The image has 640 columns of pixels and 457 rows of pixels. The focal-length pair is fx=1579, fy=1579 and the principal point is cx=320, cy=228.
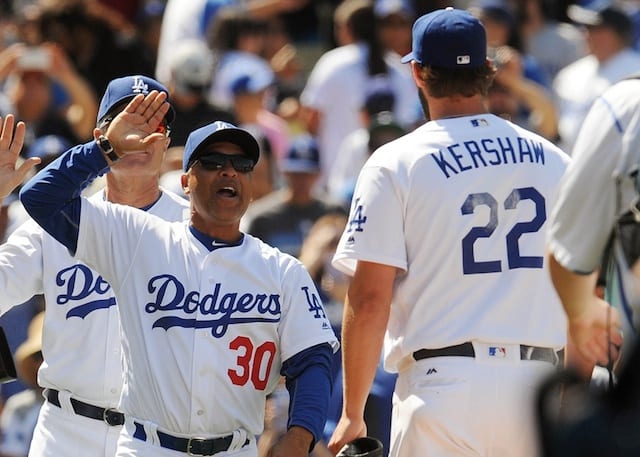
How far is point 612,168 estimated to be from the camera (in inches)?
161

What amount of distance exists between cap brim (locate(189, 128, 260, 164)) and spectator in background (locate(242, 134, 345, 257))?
4.27m

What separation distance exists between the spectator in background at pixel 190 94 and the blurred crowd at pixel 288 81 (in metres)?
0.01

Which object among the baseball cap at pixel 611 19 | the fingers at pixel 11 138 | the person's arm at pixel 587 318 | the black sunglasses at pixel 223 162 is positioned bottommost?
the person's arm at pixel 587 318

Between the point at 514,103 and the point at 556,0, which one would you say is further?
the point at 556,0

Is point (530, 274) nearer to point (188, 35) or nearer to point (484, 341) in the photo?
point (484, 341)

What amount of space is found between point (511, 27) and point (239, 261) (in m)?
7.42

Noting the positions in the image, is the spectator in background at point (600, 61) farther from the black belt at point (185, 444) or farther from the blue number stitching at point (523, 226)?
the black belt at point (185, 444)

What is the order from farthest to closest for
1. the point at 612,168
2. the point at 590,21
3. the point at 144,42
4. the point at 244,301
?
1. the point at 144,42
2. the point at 590,21
3. the point at 244,301
4. the point at 612,168

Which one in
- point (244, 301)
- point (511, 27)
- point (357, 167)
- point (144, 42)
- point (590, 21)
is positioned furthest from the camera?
point (144, 42)

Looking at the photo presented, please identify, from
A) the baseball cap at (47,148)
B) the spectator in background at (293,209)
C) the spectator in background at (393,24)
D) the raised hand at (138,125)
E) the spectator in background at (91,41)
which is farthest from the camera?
the spectator in background at (91,41)

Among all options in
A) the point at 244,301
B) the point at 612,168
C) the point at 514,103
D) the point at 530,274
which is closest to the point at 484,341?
the point at 530,274

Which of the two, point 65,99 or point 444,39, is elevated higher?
point 444,39

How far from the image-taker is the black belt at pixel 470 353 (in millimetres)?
5461

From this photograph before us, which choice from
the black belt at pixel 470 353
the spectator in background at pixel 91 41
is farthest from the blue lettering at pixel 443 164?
the spectator in background at pixel 91 41
